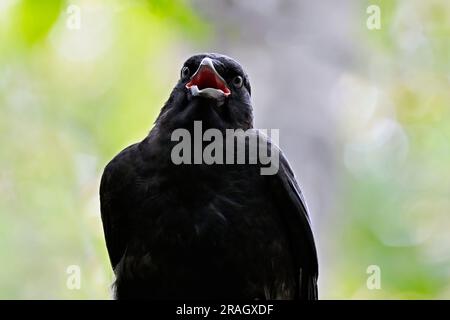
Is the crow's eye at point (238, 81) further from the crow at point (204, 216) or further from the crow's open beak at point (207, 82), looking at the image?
the crow's open beak at point (207, 82)

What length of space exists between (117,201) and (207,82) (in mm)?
757

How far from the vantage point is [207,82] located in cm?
460

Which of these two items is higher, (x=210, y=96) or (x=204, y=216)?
(x=210, y=96)

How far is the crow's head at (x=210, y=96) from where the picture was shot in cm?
458

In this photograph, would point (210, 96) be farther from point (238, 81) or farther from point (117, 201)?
point (117, 201)

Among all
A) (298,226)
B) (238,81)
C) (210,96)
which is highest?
(238,81)

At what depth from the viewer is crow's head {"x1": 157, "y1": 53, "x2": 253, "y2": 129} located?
180 inches

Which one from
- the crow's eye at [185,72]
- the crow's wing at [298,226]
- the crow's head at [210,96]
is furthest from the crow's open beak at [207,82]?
the crow's wing at [298,226]
